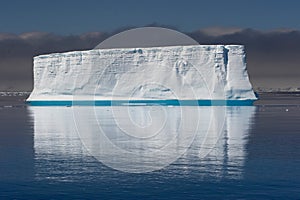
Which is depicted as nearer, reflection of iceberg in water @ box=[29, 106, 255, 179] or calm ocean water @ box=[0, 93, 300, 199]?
calm ocean water @ box=[0, 93, 300, 199]

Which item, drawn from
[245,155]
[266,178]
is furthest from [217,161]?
[266,178]

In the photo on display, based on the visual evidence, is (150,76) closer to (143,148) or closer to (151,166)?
(143,148)

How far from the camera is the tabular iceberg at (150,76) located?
141 feet

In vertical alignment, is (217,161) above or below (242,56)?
below

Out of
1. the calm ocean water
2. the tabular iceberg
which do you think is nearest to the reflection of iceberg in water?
the calm ocean water

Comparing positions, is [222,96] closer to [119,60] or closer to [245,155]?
[119,60]

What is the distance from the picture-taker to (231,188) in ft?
29.5

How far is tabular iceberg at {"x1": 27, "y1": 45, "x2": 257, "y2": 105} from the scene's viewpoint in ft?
141

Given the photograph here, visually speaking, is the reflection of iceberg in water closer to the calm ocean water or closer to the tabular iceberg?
the calm ocean water

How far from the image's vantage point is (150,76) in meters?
45.0

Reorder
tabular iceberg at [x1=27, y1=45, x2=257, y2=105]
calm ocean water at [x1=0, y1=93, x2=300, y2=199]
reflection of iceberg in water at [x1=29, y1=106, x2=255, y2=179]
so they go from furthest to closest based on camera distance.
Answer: tabular iceberg at [x1=27, y1=45, x2=257, y2=105]
reflection of iceberg in water at [x1=29, y1=106, x2=255, y2=179]
calm ocean water at [x1=0, y1=93, x2=300, y2=199]

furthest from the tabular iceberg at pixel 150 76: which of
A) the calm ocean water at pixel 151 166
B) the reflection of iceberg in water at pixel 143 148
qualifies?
the calm ocean water at pixel 151 166

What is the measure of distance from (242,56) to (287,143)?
29.3m

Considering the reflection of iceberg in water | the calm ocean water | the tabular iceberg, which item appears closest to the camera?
the calm ocean water
